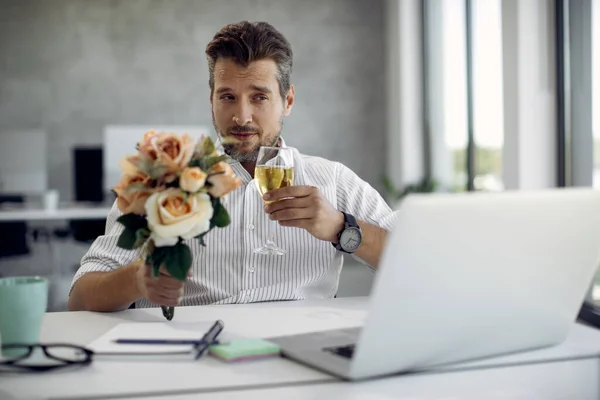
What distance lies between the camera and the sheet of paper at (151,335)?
1102mm

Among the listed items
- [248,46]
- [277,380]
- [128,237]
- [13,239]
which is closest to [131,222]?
[128,237]

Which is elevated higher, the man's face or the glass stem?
the man's face

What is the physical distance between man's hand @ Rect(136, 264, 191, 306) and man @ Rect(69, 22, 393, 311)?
28cm

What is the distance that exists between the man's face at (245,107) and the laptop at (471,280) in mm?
939

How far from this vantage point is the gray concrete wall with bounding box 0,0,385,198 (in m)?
6.73

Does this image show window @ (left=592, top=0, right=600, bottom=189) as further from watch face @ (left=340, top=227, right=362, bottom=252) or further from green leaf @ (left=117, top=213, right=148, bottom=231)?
green leaf @ (left=117, top=213, right=148, bottom=231)

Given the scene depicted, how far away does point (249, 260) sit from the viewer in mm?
1842

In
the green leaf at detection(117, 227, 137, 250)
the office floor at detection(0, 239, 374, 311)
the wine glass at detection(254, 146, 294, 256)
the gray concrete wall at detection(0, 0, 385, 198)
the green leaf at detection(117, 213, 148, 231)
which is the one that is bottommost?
the office floor at detection(0, 239, 374, 311)

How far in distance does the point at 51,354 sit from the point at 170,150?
359 mm

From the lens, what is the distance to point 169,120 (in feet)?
23.0

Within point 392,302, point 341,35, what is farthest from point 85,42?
point 392,302

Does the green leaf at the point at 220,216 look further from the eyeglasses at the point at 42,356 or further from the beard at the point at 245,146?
the beard at the point at 245,146

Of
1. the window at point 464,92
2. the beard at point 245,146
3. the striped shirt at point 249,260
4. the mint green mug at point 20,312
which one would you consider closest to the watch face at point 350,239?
the striped shirt at point 249,260

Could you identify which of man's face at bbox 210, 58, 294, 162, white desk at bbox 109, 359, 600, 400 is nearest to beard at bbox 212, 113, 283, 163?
man's face at bbox 210, 58, 294, 162
